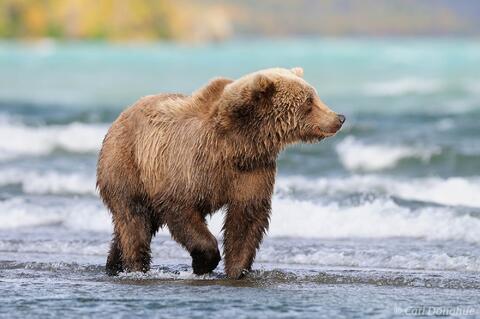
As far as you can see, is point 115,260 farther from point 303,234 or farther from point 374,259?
point 303,234

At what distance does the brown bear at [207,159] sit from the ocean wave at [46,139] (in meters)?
10.9

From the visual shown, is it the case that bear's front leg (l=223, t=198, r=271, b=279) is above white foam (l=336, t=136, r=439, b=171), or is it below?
below

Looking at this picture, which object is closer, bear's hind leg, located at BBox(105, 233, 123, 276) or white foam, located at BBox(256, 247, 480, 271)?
bear's hind leg, located at BBox(105, 233, 123, 276)

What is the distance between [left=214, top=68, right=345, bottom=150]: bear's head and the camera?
8766mm

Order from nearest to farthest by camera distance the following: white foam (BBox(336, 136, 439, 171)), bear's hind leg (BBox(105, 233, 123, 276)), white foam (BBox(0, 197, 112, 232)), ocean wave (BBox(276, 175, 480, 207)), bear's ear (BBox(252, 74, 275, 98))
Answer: bear's ear (BBox(252, 74, 275, 98)), bear's hind leg (BBox(105, 233, 123, 276)), white foam (BBox(0, 197, 112, 232)), ocean wave (BBox(276, 175, 480, 207)), white foam (BBox(336, 136, 439, 171))

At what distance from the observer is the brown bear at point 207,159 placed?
8820 mm

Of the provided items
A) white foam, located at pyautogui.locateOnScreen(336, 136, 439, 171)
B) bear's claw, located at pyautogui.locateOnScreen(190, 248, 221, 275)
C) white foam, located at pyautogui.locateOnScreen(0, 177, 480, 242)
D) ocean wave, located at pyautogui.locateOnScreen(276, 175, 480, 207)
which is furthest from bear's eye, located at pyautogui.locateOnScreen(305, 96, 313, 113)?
white foam, located at pyautogui.locateOnScreen(336, 136, 439, 171)

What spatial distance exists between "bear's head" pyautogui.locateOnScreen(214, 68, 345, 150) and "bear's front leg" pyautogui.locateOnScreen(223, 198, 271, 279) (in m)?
0.54

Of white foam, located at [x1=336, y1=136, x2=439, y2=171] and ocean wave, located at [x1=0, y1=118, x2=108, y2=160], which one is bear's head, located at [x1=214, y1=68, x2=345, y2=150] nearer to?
white foam, located at [x1=336, y1=136, x2=439, y2=171]

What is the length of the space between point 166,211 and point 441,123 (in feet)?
56.1

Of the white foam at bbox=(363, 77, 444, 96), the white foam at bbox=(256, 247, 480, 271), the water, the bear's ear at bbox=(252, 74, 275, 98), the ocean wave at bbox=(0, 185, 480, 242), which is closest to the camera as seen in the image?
the water

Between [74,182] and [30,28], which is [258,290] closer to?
[74,182]

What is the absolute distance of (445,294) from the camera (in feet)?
28.5

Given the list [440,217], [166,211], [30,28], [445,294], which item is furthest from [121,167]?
[30,28]
